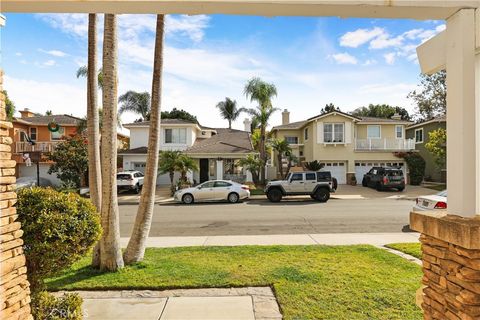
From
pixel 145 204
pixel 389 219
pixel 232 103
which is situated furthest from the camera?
pixel 232 103

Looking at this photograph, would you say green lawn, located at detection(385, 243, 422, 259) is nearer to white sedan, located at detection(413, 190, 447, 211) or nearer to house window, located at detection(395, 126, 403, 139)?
white sedan, located at detection(413, 190, 447, 211)

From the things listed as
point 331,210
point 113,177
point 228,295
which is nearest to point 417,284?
point 228,295

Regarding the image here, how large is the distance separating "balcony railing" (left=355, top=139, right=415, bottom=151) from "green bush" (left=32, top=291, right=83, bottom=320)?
27.8 m

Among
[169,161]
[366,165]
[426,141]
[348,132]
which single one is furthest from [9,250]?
[426,141]

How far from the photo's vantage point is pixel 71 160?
24.3 m

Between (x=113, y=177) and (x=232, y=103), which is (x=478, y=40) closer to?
(x=113, y=177)

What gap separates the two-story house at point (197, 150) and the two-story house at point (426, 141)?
17982 mm

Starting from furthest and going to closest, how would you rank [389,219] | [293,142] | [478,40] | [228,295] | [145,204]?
[293,142]
[389,219]
[145,204]
[228,295]
[478,40]

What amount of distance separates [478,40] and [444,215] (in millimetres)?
1554

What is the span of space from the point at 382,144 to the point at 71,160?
26.9 metres

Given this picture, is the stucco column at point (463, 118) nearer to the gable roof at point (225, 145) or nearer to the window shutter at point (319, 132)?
the gable roof at point (225, 145)

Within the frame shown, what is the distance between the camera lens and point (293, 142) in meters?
33.7

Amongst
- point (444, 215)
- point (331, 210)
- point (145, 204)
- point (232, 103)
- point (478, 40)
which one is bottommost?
point (331, 210)

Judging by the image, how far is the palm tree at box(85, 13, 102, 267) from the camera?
632cm
